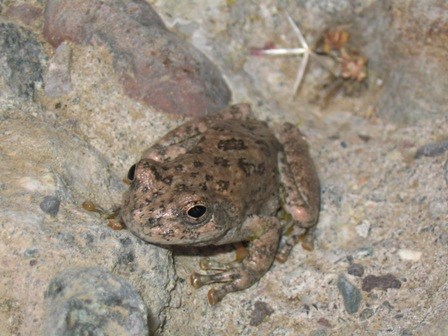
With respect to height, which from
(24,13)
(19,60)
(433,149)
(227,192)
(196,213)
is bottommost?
(433,149)

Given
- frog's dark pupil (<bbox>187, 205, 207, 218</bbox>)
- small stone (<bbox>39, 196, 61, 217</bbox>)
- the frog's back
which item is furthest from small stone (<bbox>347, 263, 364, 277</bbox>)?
small stone (<bbox>39, 196, 61, 217</bbox>)

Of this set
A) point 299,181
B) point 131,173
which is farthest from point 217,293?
point 299,181

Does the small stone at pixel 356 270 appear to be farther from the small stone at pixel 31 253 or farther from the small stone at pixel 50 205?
the small stone at pixel 31 253

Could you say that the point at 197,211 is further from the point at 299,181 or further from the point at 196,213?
the point at 299,181

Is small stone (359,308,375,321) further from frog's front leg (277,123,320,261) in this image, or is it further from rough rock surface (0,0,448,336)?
frog's front leg (277,123,320,261)

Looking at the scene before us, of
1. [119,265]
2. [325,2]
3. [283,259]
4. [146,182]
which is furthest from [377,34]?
[119,265]
